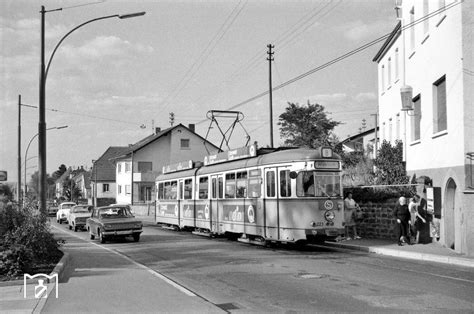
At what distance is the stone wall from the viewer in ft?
66.9

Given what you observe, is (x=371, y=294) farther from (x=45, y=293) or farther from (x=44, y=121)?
(x=44, y=121)

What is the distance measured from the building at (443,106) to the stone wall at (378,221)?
136 cm

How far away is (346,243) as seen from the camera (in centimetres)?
1933

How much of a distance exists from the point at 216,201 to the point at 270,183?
5.01 m

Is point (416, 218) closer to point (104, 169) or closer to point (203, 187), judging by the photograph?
point (203, 187)

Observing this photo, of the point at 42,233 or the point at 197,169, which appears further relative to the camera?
the point at 197,169

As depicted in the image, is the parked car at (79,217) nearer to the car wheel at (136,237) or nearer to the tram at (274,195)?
the car wheel at (136,237)

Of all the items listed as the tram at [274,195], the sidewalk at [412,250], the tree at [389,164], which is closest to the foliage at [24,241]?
the tram at [274,195]

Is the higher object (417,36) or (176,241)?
(417,36)

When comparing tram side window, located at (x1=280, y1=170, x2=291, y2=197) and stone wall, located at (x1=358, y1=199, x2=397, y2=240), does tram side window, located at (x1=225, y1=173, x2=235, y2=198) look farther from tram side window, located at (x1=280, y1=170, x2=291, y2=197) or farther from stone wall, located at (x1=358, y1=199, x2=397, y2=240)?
stone wall, located at (x1=358, y1=199, x2=397, y2=240)

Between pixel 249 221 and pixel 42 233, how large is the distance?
811 cm

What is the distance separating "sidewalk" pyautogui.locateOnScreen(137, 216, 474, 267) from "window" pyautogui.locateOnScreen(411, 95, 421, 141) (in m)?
4.82

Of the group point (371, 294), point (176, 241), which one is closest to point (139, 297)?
point (371, 294)

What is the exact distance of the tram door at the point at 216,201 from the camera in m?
22.6
